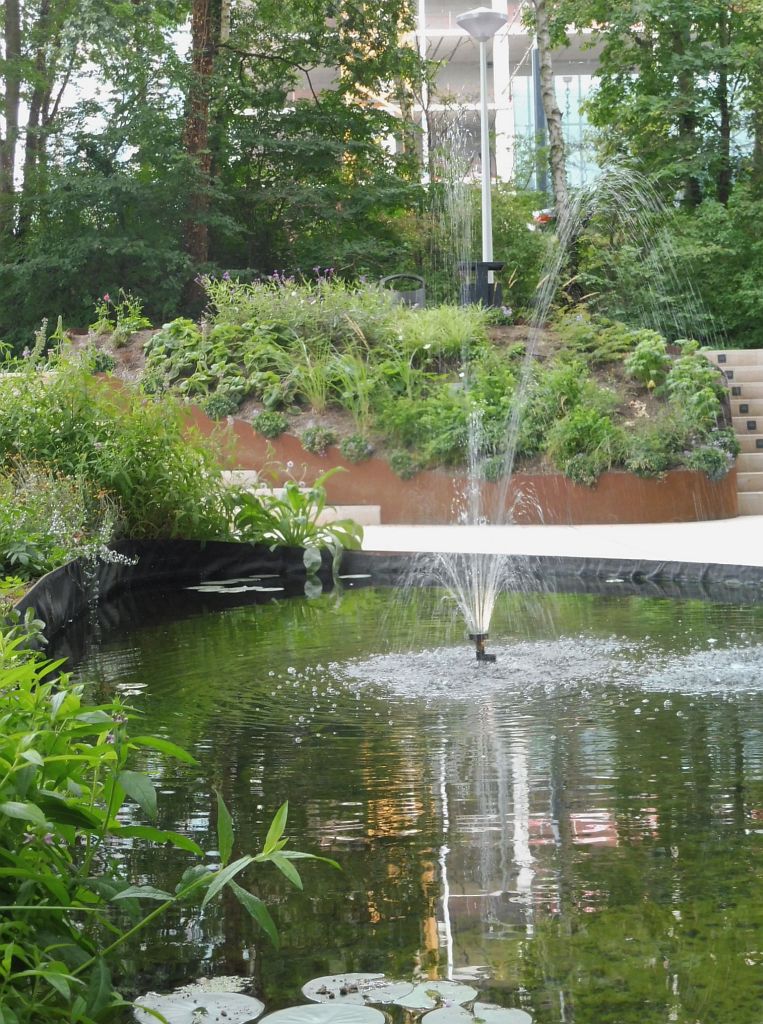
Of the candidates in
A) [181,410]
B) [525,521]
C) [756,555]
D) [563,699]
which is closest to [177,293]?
[525,521]

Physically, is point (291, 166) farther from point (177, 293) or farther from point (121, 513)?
point (121, 513)

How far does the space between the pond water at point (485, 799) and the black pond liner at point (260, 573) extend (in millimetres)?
449

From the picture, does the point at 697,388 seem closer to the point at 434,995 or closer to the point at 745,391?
the point at 745,391

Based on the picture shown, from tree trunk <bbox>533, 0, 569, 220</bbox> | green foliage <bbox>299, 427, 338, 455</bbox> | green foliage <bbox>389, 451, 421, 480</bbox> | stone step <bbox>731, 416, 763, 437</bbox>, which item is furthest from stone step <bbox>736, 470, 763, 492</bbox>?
tree trunk <bbox>533, 0, 569, 220</bbox>

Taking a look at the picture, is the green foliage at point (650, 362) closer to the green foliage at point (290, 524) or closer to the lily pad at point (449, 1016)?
the green foliage at point (290, 524)

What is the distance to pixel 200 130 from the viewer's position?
1588 centimetres

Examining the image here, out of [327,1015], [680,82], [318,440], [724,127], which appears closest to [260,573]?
[318,440]

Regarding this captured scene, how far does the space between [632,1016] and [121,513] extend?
5.76 meters

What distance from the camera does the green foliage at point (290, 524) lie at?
759 cm

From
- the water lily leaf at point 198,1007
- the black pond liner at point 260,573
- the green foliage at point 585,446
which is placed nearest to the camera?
the water lily leaf at point 198,1007

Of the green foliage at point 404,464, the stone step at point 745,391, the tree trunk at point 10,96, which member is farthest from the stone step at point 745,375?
the tree trunk at point 10,96

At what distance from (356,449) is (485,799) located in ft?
24.3

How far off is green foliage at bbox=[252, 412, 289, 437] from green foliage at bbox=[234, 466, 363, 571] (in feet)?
9.07

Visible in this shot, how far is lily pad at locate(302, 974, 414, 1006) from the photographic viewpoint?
5.86ft
